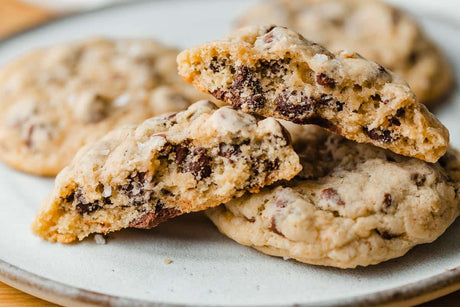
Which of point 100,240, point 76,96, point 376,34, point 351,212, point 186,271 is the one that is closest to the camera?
point 351,212

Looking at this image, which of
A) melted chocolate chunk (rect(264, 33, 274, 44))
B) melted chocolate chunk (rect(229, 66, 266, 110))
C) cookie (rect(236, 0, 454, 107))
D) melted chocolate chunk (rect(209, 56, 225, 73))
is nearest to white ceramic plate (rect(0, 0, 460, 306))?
melted chocolate chunk (rect(229, 66, 266, 110))

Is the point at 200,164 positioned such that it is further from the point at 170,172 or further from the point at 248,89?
the point at 248,89

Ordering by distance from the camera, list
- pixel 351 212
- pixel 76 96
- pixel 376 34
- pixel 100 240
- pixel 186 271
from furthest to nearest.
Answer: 1. pixel 376 34
2. pixel 76 96
3. pixel 100 240
4. pixel 186 271
5. pixel 351 212

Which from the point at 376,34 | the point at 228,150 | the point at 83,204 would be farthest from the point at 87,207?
the point at 376,34

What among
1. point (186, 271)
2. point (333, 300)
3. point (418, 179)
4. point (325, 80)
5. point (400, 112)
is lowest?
point (186, 271)

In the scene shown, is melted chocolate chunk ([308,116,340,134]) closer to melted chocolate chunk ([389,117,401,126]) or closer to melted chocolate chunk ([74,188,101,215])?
melted chocolate chunk ([389,117,401,126])

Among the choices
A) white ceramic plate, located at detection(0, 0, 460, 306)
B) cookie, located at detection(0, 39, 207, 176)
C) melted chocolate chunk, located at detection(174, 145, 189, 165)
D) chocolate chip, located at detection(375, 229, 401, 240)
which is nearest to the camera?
white ceramic plate, located at detection(0, 0, 460, 306)

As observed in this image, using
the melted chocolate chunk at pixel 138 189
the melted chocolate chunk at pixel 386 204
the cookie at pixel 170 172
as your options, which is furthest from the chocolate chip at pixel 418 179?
the melted chocolate chunk at pixel 138 189
